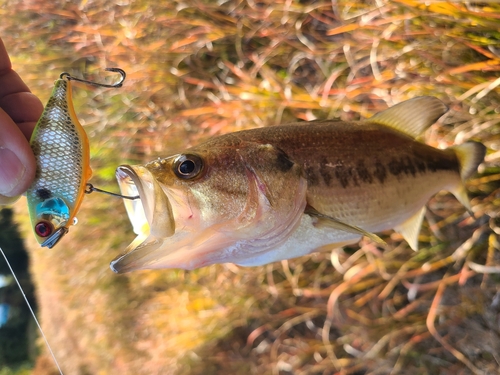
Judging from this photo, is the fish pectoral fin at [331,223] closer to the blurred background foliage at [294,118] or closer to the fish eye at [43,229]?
the fish eye at [43,229]

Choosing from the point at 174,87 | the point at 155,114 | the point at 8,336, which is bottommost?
the point at 8,336

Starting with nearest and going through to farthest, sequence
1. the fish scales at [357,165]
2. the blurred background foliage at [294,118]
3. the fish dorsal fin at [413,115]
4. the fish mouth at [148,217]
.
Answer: the fish mouth at [148,217]
the fish scales at [357,165]
the fish dorsal fin at [413,115]
the blurred background foliage at [294,118]

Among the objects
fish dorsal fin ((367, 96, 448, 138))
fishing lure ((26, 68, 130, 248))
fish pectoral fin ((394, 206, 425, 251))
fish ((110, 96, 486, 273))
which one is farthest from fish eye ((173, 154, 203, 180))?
fish pectoral fin ((394, 206, 425, 251))

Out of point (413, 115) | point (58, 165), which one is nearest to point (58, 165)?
point (58, 165)

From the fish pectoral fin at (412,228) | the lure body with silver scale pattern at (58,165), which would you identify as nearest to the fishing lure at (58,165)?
the lure body with silver scale pattern at (58,165)

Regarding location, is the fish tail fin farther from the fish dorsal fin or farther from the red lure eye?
the red lure eye

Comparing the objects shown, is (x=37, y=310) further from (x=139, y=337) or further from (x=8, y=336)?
(x=139, y=337)

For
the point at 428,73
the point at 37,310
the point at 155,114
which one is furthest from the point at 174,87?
the point at 37,310
